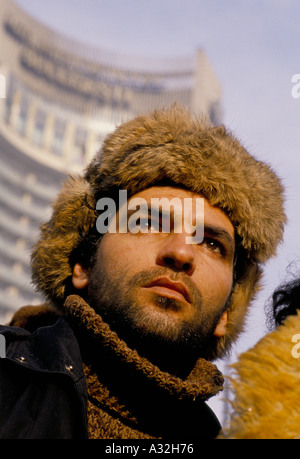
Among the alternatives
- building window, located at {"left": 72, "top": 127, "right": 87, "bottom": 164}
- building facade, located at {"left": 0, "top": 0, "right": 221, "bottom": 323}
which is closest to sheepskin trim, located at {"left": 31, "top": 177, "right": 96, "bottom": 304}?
building facade, located at {"left": 0, "top": 0, "right": 221, "bottom": 323}

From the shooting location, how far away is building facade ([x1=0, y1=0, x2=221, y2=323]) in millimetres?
58562

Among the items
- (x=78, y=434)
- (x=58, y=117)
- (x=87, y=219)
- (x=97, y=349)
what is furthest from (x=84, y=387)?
(x=58, y=117)

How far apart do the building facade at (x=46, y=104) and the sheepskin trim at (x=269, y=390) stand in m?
54.3

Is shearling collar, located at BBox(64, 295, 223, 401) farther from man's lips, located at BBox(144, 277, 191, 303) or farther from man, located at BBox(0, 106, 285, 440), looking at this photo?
man's lips, located at BBox(144, 277, 191, 303)

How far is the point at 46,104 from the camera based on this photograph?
64.2m

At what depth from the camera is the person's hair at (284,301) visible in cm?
204

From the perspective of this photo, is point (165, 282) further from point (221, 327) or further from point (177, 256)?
point (221, 327)

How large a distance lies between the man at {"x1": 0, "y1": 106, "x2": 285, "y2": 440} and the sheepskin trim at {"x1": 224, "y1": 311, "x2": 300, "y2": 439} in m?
0.55

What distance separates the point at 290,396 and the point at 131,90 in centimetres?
6891

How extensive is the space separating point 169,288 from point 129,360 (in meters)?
0.32

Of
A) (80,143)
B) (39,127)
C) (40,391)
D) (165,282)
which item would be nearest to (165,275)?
(165,282)

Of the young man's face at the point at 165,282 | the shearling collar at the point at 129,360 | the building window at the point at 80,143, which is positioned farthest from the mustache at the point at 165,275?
the building window at the point at 80,143

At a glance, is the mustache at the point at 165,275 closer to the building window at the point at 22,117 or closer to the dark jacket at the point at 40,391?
the dark jacket at the point at 40,391

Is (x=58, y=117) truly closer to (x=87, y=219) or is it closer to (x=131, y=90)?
(x=131, y=90)
